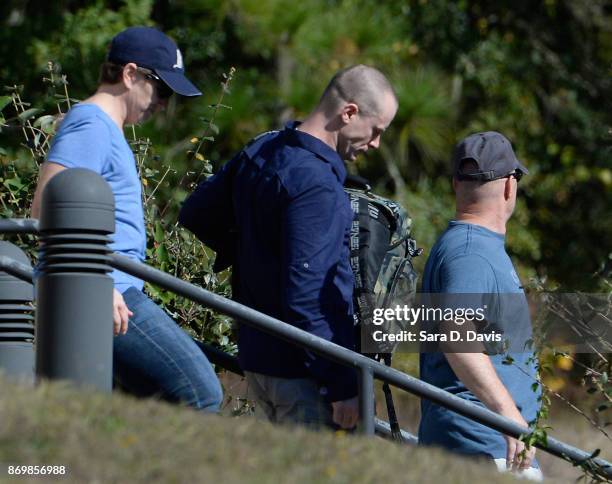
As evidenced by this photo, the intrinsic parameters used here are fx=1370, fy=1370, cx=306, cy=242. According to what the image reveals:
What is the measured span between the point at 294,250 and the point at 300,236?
1.8 inches

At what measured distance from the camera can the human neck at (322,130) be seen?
443 centimetres

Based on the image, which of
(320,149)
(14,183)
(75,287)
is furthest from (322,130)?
(14,183)

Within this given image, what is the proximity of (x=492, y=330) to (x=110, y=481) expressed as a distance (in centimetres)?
170

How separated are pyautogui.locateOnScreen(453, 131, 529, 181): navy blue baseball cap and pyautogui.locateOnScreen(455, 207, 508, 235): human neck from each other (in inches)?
4.5

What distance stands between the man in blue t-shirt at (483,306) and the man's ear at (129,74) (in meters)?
1.15

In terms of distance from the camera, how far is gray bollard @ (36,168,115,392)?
373 centimetres

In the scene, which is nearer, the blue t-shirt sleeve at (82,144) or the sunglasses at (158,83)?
the blue t-shirt sleeve at (82,144)

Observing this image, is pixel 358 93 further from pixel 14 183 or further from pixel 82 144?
pixel 14 183

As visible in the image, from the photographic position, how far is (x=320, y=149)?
432 cm

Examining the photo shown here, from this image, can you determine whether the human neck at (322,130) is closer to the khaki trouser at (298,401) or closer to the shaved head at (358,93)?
the shaved head at (358,93)

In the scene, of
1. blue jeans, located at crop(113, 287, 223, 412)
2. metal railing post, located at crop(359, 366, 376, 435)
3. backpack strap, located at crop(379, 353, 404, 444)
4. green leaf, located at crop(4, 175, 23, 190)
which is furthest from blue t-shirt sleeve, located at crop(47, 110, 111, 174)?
green leaf, located at crop(4, 175, 23, 190)

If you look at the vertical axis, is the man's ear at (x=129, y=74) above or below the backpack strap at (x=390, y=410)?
above

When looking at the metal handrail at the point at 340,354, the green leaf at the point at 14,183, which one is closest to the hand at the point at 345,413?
the metal handrail at the point at 340,354

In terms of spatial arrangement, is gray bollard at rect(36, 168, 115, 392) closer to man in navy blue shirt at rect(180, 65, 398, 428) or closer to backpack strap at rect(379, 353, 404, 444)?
man in navy blue shirt at rect(180, 65, 398, 428)
